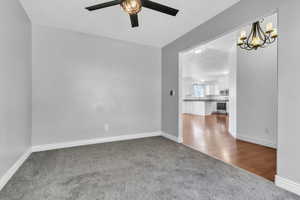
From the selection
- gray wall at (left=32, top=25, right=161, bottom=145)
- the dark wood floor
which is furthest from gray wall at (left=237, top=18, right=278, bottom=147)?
gray wall at (left=32, top=25, right=161, bottom=145)

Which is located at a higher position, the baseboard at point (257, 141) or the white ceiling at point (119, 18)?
the white ceiling at point (119, 18)

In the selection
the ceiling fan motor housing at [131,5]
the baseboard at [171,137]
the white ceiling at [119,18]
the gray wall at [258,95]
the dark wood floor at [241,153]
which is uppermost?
the white ceiling at [119,18]

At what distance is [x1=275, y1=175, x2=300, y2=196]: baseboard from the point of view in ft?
4.98

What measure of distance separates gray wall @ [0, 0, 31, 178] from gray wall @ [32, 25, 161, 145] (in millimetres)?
285

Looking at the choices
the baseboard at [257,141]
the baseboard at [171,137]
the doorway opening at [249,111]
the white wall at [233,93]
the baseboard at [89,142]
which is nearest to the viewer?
the doorway opening at [249,111]

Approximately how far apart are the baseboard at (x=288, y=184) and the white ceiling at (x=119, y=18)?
2.49 metres

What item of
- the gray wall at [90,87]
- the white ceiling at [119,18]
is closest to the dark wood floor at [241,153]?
the gray wall at [90,87]

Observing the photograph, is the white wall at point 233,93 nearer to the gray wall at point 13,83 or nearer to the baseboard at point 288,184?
the baseboard at point 288,184

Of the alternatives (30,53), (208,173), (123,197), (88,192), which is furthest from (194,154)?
(30,53)

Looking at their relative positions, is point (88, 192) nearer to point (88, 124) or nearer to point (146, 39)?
point (88, 124)

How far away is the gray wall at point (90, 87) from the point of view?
2.86 metres

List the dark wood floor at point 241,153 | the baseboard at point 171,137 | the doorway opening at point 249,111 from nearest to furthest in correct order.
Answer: the dark wood floor at point 241,153
the doorway opening at point 249,111
the baseboard at point 171,137

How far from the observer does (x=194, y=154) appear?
2.67 meters

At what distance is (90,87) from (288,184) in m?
3.67
